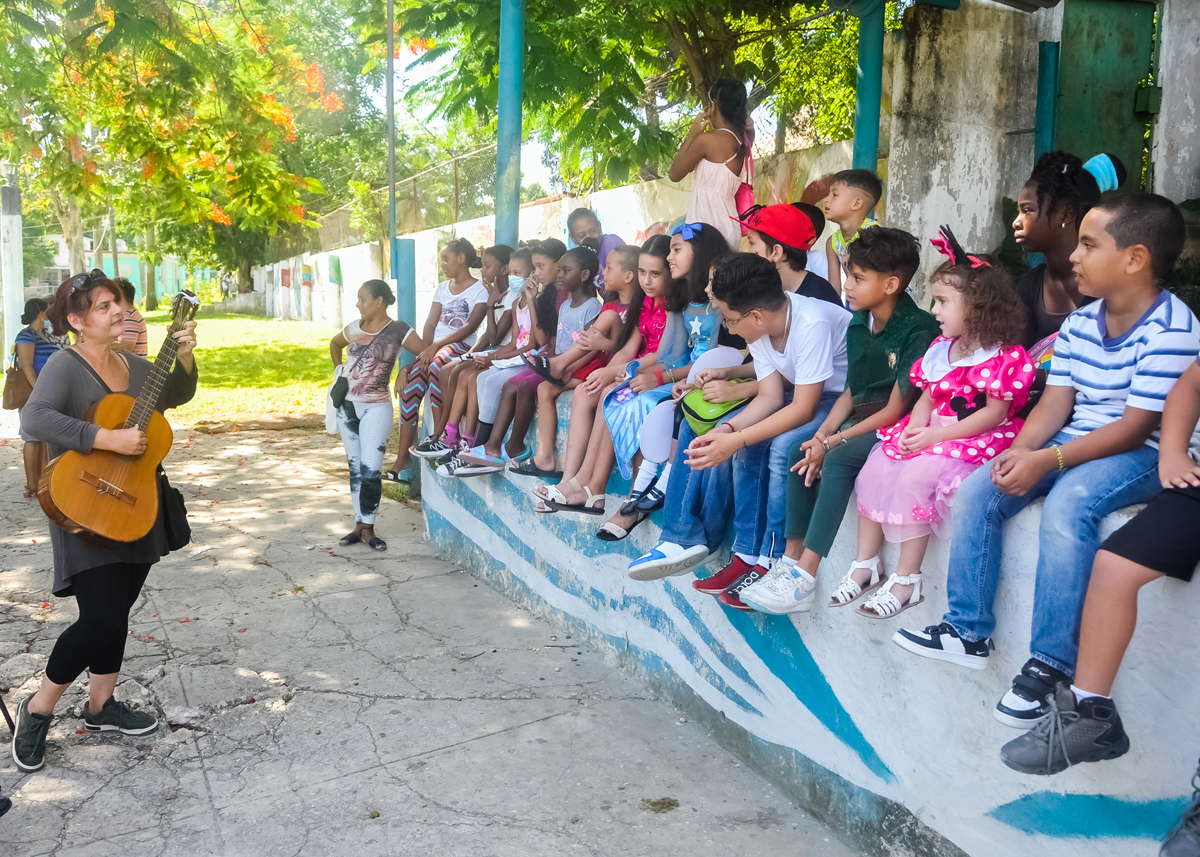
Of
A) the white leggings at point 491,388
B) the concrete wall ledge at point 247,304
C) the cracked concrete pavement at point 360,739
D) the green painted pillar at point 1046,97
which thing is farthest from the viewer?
the concrete wall ledge at point 247,304

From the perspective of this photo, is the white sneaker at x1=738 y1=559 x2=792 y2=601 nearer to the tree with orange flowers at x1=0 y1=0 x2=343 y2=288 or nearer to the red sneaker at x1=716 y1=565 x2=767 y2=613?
the red sneaker at x1=716 y1=565 x2=767 y2=613

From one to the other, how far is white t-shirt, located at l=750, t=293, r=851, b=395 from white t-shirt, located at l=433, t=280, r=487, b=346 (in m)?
3.64

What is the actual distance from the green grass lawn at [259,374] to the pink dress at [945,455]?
34.0ft

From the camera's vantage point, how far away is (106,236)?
4569 centimetres

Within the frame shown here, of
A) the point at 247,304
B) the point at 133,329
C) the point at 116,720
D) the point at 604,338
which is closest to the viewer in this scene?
the point at 116,720

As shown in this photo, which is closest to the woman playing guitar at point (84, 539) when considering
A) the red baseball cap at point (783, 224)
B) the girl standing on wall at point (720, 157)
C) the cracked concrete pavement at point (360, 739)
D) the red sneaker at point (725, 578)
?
the cracked concrete pavement at point (360, 739)

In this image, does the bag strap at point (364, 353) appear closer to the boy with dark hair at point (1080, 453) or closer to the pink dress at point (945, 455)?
the pink dress at point (945, 455)

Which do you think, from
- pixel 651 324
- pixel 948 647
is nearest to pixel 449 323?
pixel 651 324

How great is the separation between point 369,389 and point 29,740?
3.22 metres

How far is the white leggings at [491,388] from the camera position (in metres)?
5.41

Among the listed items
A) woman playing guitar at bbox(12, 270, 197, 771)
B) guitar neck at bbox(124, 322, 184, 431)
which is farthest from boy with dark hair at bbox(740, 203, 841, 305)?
woman playing guitar at bbox(12, 270, 197, 771)

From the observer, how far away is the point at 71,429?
360 centimetres

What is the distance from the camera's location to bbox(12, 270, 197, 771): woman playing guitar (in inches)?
143

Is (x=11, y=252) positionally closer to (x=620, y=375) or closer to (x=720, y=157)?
(x=720, y=157)
